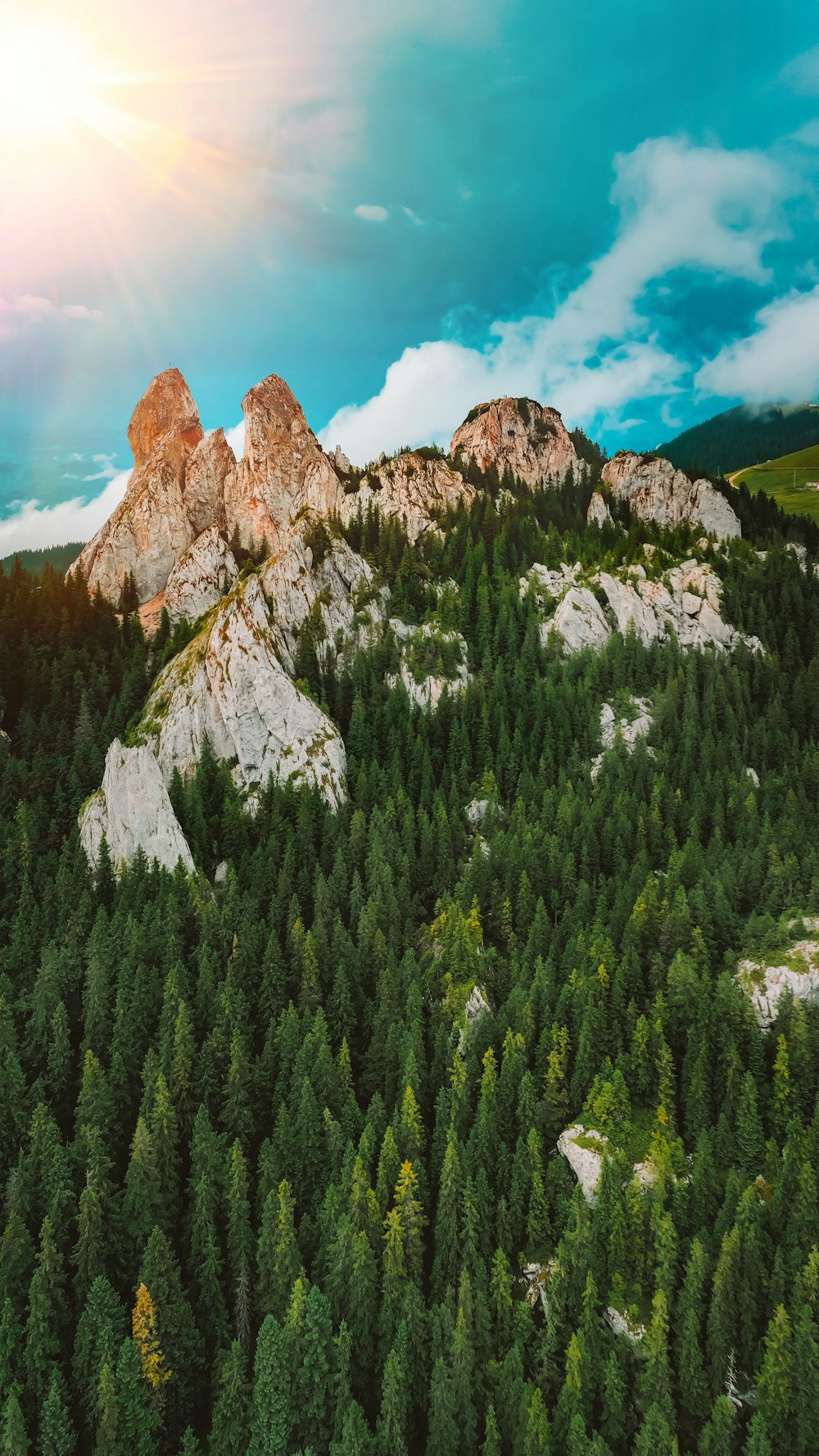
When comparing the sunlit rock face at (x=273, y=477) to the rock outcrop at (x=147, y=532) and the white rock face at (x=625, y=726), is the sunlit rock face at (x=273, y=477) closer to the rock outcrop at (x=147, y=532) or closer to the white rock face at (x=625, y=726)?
the rock outcrop at (x=147, y=532)

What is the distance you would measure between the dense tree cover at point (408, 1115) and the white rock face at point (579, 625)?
29681 millimetres

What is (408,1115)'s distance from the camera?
5325cm

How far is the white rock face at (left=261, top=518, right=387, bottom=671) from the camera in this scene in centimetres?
11288

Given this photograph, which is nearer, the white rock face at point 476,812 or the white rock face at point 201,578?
the white rock face at point 476,812

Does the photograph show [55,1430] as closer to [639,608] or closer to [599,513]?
[639,608]

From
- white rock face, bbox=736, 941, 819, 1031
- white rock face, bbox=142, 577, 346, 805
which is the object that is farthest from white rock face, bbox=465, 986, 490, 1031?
white rock face, bbox=142, 577, 346, 805

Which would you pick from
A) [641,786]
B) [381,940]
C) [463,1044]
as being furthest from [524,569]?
[463,1044]

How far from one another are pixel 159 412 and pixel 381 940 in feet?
455

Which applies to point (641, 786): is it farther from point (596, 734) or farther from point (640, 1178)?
point (640, 1178)

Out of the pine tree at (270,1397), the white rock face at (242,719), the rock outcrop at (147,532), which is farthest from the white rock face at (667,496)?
the pine tree at (270,1397)

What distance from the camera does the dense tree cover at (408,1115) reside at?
41969mm

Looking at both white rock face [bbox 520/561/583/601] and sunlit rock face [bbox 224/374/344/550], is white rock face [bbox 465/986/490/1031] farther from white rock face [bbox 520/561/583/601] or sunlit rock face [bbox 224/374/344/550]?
sunlit rock face [bbox 224/374/344/550]

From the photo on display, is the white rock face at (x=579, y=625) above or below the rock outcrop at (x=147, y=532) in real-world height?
below

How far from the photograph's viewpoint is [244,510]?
140m
